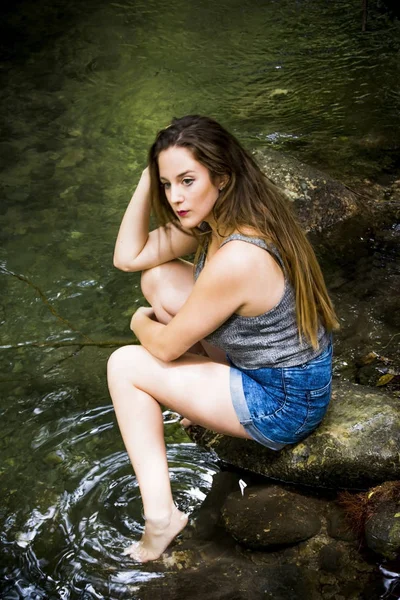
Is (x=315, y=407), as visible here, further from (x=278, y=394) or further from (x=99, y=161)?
(x=99, y=161)

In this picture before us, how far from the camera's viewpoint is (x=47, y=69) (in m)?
8.20

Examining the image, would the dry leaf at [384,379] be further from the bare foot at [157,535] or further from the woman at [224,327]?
the bare foot at [157,535]

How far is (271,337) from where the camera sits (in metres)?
2.82

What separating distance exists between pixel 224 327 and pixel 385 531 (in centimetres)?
94

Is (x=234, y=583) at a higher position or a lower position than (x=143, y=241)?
lower

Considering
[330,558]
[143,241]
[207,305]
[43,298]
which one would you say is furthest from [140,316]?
[43,298]

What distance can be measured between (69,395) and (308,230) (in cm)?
205

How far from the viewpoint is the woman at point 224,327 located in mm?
2727

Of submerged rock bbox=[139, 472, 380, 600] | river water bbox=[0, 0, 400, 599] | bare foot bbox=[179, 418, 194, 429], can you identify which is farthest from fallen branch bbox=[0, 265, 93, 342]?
submerged rock bbox=[139, 472, 380, 600]

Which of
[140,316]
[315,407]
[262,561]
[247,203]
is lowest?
[262,561]

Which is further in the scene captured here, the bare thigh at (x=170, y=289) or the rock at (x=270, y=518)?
the bare thigh at (x=170, y=289)

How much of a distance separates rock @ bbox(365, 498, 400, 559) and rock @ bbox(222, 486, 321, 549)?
0.83ft

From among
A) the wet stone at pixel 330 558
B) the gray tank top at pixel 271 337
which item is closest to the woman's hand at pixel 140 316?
the gray tank top at pixel 271 337

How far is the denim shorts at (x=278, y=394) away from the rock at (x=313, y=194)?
226cm
